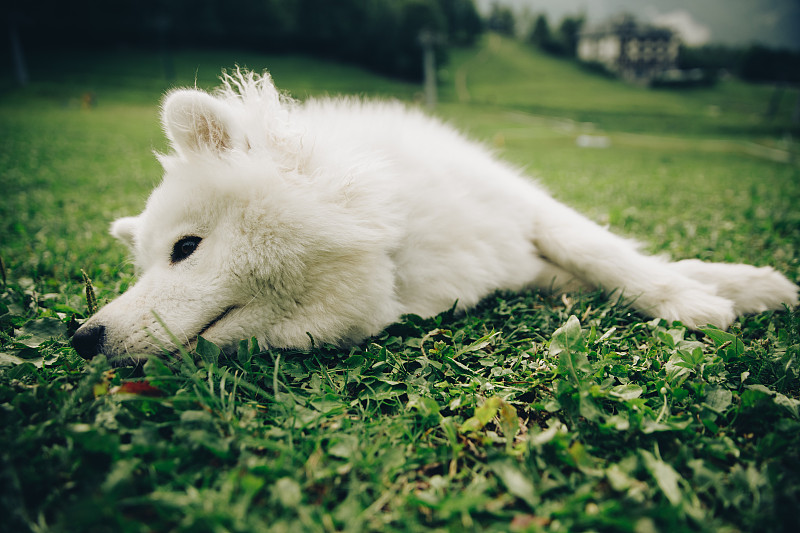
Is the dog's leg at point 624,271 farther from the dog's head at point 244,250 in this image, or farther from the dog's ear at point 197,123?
the dog's ear at point 197,123

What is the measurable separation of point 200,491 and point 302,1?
72615mm

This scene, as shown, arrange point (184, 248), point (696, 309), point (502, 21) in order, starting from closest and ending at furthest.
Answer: point (184, 248)
point (696, 309)
point (502, 21)

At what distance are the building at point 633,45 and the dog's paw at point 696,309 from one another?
10998 centimetres

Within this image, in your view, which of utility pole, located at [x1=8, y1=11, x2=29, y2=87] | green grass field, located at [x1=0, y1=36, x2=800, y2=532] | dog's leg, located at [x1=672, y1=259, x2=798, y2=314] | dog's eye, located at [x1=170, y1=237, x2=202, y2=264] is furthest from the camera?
utility pole, located at [x1=8, y1=11, x2=29, y2=87]

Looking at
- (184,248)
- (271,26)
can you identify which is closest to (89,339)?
(184,248)

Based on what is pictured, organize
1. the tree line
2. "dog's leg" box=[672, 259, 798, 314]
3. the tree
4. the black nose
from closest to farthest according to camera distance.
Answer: the black nose
"dog's leg" box=[672, 259, 798, 314]
the tree line
the tree

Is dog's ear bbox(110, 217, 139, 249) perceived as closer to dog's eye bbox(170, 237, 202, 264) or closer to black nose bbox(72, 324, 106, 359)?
dog's eye bbox(170, 237, 202, 264)

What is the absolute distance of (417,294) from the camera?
88.1 inches

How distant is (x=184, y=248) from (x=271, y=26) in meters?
67.3

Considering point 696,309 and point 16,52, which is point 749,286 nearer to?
point 696,309

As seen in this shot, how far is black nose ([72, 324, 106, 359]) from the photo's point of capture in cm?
173

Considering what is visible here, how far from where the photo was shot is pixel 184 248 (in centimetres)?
197

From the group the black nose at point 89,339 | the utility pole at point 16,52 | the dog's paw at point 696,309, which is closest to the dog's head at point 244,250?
the black nose at point 89,339

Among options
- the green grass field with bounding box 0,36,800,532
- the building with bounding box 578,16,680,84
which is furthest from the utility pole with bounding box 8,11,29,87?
the building with bounding box 578,16,680,84
